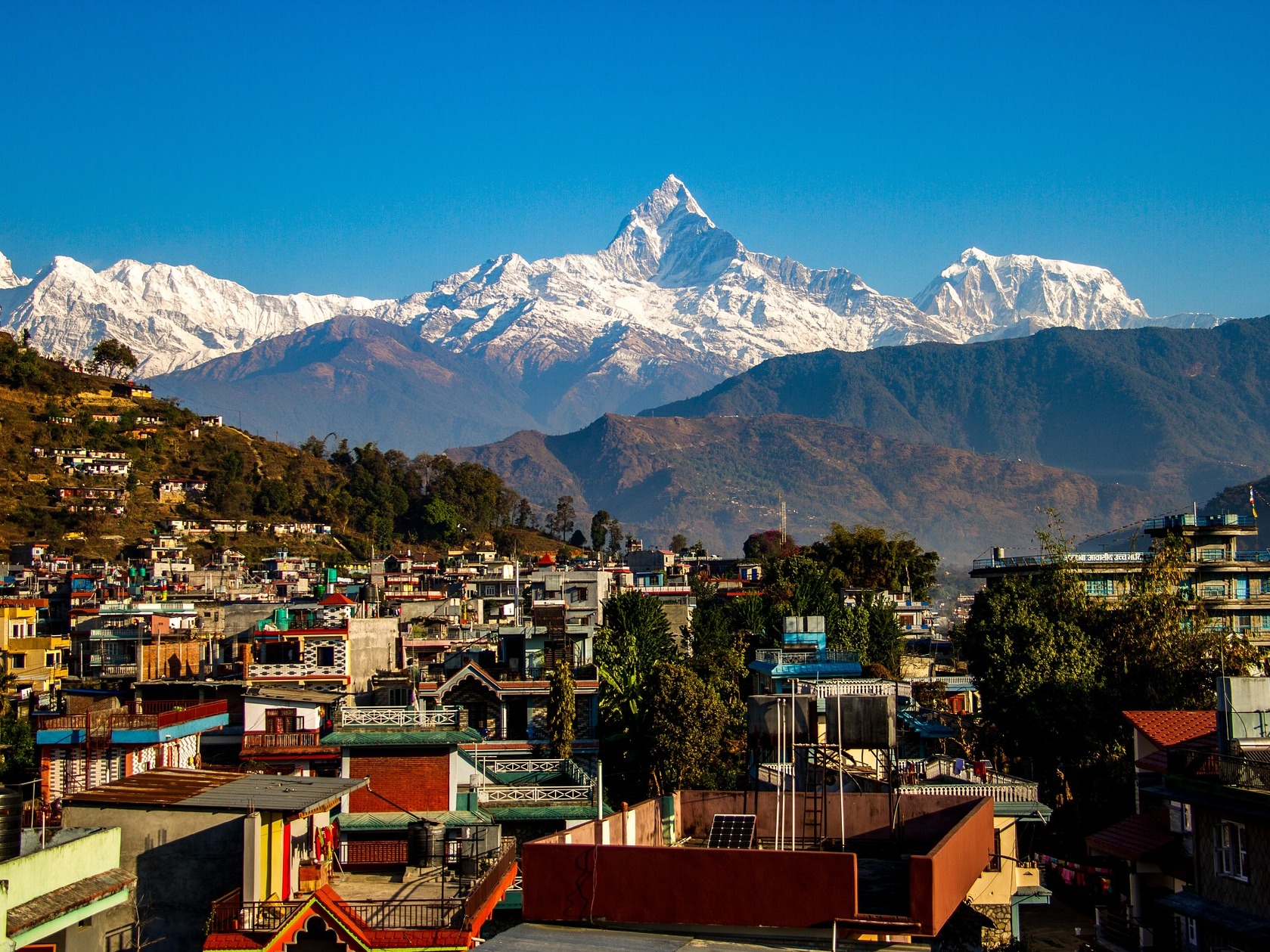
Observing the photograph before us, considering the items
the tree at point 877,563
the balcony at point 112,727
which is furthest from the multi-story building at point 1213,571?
the balcony at point 112,727

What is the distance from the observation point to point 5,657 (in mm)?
63688

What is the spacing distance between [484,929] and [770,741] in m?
9.33

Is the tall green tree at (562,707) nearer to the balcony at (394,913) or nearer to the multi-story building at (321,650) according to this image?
the multi-story building at (321,650)

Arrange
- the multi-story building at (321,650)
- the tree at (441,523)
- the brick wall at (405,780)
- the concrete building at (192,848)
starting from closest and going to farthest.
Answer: the concrete building at (192,848), the brick wall at (405,780), the multi-story building at (321,650), the tree at (441,523)

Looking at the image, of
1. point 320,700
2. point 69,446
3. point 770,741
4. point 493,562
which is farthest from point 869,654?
point 69,446

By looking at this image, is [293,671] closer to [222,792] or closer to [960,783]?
[222,792]

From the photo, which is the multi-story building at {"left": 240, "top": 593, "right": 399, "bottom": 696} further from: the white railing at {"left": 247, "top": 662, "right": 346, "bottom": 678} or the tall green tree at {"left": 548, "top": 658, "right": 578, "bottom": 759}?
the tall green tree at {"left": 548, "top": 658, "right": 578, "bottom": 759}

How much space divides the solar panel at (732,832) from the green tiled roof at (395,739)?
17021 millimetres

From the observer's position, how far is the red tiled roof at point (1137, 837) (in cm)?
→ 2745

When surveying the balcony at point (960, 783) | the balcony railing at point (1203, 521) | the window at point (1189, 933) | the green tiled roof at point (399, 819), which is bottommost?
the window at point (1189, 933)

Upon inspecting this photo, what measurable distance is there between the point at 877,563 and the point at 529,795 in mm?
70788

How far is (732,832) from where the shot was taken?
14.6 metres

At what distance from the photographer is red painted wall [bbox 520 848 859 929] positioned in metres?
11.7

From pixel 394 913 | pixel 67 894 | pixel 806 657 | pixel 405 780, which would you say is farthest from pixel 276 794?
pixel 806 657
